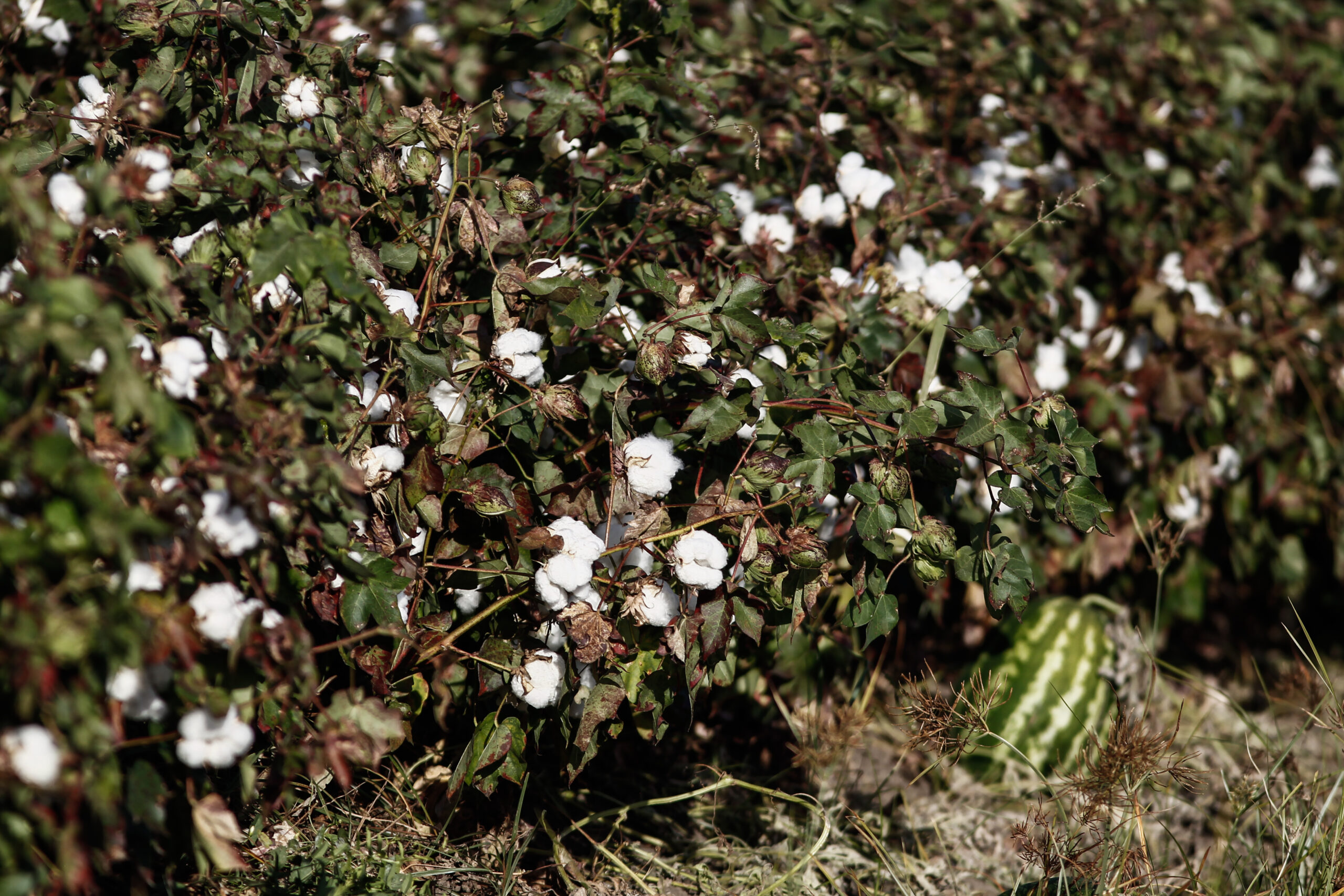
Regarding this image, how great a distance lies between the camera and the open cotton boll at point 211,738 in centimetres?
117

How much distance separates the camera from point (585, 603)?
149cm

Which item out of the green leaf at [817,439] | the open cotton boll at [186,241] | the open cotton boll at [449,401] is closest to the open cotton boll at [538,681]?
the open cotton boll at [449,401]

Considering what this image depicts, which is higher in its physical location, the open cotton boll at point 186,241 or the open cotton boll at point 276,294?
the open cotton boll at point 186,241

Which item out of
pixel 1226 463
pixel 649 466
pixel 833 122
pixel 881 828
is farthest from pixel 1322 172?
pixel 649 466

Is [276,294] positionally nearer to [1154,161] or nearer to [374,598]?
[374,598]

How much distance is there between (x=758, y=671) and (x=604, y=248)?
0.91 metres

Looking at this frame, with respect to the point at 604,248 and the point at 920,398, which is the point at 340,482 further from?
the point at 920,398

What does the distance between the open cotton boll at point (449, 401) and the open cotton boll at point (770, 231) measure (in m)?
0.70

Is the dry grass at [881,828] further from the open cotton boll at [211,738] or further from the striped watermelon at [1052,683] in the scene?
the open cotton boll at [211,738]

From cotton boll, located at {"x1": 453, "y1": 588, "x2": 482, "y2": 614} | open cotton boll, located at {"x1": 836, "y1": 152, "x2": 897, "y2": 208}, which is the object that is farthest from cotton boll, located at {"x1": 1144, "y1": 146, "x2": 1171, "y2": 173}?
cotton boll, located at {"x1": 453, "y1": 588, "x2": 482, "y2": 614}

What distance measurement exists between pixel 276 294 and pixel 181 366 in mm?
235

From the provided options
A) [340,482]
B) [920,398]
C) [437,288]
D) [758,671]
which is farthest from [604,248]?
[758,671]

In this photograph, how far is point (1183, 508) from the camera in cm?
253

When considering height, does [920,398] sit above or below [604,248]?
below
